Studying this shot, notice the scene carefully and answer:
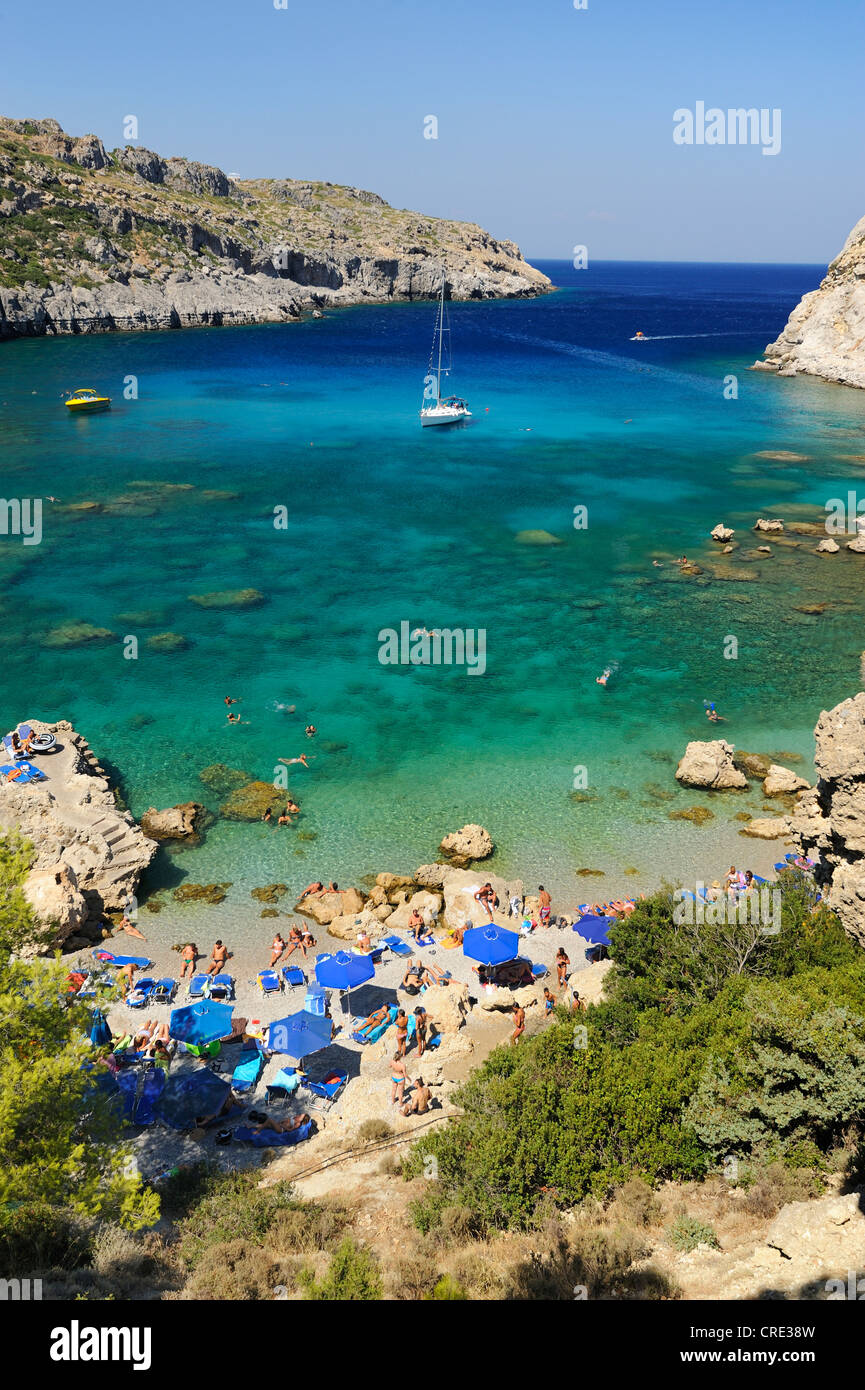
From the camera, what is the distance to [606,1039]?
15.4m

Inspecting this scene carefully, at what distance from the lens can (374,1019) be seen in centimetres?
1950

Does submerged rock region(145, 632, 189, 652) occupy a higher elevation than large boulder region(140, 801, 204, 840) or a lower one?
higher

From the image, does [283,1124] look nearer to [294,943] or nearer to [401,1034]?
[401,1034]

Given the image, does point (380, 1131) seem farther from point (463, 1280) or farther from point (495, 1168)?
point (463, 1280)

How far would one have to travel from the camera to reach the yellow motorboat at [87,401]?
76.7 m

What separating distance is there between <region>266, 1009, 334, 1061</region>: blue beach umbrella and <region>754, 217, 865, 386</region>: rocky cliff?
4099 inches

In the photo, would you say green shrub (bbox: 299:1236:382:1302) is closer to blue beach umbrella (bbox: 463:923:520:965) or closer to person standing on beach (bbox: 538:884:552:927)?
blue beach umbrella (bbox: 463:923:520:965)

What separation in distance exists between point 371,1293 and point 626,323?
181083 millimetres

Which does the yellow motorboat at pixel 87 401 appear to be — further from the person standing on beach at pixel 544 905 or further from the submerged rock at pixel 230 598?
the person standing on beach at pixel 544 905

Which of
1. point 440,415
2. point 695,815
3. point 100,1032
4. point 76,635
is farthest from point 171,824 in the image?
point 440,415

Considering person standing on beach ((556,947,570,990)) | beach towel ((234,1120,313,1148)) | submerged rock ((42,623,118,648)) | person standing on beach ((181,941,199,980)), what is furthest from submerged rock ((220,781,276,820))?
submerged rock ((42,623,118,648))

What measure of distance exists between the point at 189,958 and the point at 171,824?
5.69 meters

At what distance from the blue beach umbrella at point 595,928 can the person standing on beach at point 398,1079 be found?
5.69 m

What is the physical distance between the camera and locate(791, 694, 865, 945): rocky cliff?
16.8 meters
